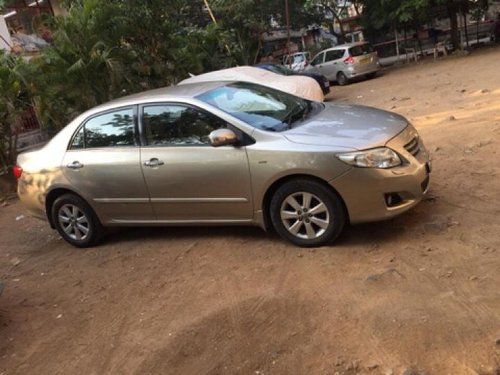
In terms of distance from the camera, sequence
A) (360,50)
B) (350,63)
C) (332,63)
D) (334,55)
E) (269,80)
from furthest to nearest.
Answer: (334,55), (332,63), (360,50), (350,63), (269,80)

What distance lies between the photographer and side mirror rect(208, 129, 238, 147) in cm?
488

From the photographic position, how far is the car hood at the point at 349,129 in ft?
15.2

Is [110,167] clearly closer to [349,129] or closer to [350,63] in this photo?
[349,129]

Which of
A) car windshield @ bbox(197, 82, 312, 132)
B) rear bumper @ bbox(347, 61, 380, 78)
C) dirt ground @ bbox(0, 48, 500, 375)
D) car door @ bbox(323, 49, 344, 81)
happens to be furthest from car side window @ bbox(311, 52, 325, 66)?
car windshield @ bbox(197, 82, 312, 132)

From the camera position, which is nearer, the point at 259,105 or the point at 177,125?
the point at 177,125

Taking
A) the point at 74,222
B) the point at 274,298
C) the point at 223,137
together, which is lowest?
the point at 274,298

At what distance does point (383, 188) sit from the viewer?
4.55 meters

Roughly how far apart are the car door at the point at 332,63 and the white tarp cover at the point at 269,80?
911 cm

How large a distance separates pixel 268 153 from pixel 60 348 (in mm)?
2313

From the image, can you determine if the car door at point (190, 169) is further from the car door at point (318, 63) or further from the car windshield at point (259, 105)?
the car door at point (318, 63)

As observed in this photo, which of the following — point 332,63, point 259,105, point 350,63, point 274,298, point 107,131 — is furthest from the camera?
point 332,63

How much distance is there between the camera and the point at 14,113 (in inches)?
426

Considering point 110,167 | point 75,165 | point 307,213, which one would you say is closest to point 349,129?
point 307,213

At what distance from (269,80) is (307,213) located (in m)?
8.51
